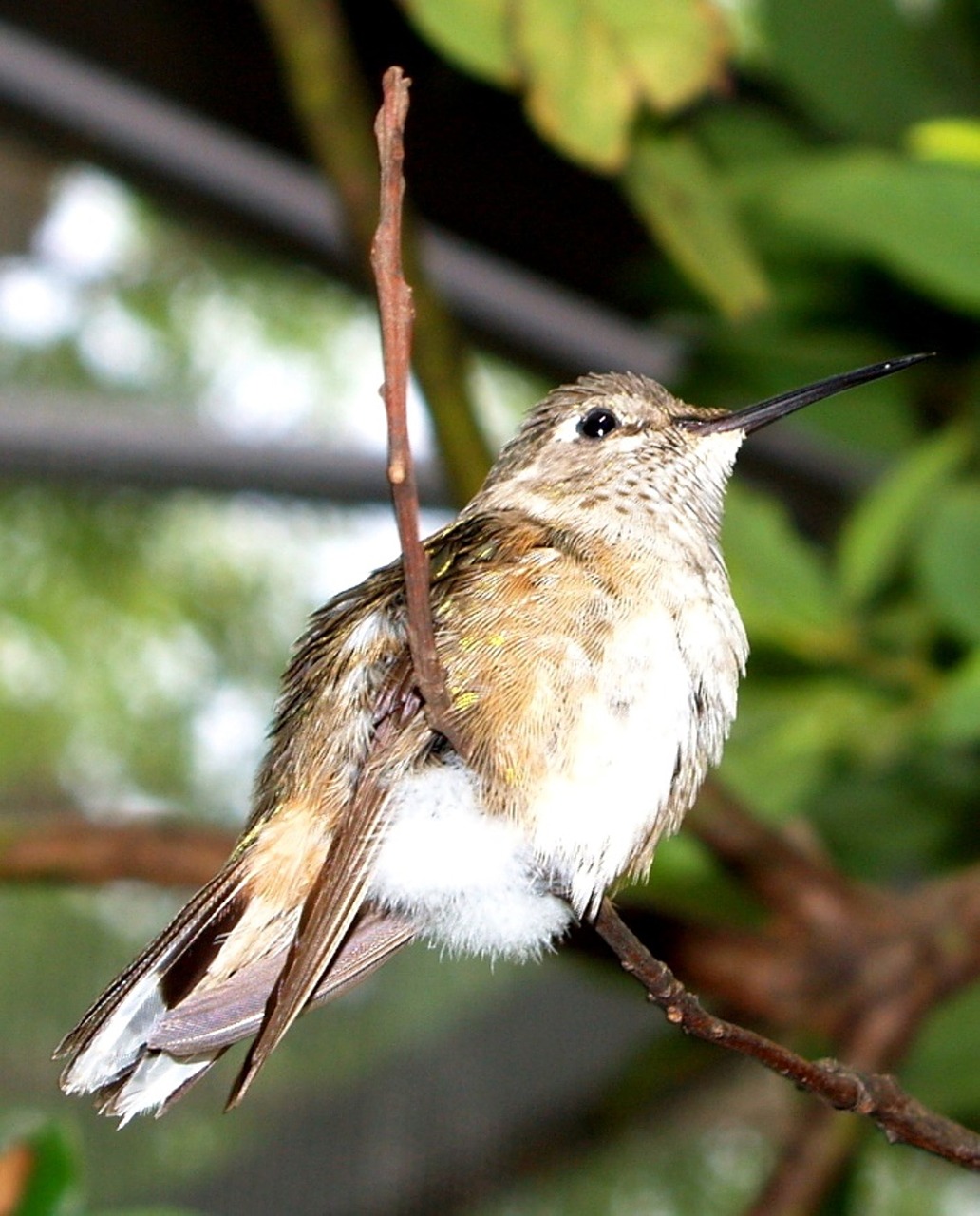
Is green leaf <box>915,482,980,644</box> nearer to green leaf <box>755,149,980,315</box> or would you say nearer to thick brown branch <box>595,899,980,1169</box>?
green leaf <box>755,149,980,315</box>

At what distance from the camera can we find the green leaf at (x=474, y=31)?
71.6 inches

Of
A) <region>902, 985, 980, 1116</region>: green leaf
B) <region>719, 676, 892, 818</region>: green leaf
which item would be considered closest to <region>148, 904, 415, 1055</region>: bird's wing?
<region>719, 676, 892, 818</region>: green leaf

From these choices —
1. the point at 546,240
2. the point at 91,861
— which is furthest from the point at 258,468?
the point at 91,861

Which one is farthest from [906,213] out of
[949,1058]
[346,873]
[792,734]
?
[949,1058]

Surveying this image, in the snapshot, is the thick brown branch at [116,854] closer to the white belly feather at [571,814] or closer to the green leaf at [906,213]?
the white belly feather at [571,814]

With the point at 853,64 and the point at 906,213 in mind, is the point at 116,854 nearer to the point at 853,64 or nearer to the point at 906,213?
the point at 906,213

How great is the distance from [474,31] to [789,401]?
1.86ft

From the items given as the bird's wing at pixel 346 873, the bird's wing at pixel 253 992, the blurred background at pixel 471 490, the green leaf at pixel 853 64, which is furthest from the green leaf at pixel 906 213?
the bird's wing at pixel 253 992

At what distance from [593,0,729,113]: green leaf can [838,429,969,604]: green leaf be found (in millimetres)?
676

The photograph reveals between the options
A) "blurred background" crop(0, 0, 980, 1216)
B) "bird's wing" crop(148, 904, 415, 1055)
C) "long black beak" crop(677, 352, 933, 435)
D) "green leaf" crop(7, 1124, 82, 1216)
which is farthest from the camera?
"blurred background" crop(0, 0, 980, 1216)

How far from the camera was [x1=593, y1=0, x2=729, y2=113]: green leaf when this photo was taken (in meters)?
1.89

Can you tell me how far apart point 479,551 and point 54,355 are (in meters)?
1.77

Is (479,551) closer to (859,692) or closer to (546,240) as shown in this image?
(859,692)

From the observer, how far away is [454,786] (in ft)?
4.72
